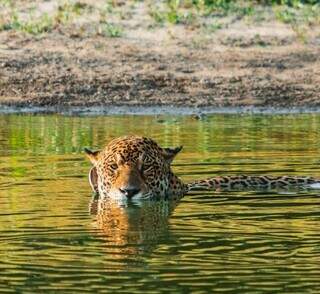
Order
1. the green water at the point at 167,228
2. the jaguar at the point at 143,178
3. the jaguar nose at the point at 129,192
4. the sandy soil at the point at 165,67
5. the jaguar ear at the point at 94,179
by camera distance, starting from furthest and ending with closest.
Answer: the sandy soil at the point at 165,67 → the jaguar ear at the point at 94,179 → the jaguar at the point at 143,178 → the jaguar nose at the point at 129,192 → the green water at the point at 167,228

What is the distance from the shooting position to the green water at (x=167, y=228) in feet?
31.7

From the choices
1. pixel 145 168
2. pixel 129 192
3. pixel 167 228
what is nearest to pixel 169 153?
pixel 145 168

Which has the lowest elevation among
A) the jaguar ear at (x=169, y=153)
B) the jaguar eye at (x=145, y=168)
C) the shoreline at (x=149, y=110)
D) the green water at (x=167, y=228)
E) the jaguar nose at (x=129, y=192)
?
the shoreline at (x=149, y=110)

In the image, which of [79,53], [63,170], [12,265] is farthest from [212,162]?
[79,53]

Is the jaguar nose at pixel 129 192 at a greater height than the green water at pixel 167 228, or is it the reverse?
the jaguar nose at pixel 129 192

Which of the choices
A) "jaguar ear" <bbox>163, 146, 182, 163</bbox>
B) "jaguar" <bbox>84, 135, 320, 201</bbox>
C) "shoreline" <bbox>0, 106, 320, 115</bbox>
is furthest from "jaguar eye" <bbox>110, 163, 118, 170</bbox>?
"shoreline" <bbox>0, 106, 320, 115</bbox>

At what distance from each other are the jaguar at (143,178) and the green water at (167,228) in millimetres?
167

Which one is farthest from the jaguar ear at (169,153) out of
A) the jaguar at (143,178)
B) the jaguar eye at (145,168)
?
Answer: the jaguar eye at (145,168)

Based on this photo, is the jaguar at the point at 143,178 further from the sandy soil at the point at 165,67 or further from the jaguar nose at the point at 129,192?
the sandy soil at the point at 165,67

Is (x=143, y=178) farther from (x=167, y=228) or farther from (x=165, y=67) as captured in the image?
(x=165, y=67)

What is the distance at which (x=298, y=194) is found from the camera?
45.7ft

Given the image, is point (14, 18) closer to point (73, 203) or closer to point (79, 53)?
point (79, 53)

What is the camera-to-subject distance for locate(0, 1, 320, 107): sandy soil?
24.0 meters

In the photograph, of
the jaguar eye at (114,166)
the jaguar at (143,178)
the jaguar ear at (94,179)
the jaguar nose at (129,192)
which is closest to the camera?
the jaguar nose at (129,192)
